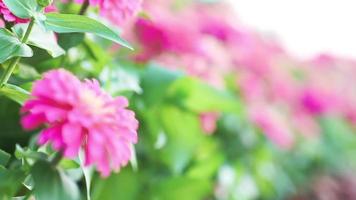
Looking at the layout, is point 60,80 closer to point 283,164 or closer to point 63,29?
point 63,29

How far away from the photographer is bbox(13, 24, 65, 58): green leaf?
0.64 metres

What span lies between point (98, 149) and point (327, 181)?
1.58 metres

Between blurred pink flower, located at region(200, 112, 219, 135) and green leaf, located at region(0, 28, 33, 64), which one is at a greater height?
green leaf, located at region(0, 28, 33, 64)

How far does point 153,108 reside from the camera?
1127 millimetres

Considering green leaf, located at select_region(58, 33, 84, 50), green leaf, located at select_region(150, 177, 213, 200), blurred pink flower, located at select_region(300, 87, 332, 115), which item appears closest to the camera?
green leaf, located at select_region(58, 33, 84, 50)

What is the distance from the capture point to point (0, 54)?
59cm

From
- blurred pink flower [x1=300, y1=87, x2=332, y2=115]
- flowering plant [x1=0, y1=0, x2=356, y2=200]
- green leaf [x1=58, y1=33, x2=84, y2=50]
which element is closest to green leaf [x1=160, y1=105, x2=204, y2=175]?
flowering plant [x1=0, y1=0, x2=356, y2=200]

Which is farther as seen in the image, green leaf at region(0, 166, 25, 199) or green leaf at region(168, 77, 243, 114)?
green leaf at region(168, 77, 243, 114)

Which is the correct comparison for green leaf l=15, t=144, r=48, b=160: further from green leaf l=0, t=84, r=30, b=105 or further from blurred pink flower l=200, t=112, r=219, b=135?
blurred pink flower l=200, t=112, r=219, b=135

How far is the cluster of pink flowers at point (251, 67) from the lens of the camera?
131 cm

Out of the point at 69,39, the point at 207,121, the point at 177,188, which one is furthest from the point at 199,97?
the point at 69,39

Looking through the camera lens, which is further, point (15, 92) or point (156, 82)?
point (156, 82)

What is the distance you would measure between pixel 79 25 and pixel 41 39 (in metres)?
0.05

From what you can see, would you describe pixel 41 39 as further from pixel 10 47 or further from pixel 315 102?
pixel 315 102
